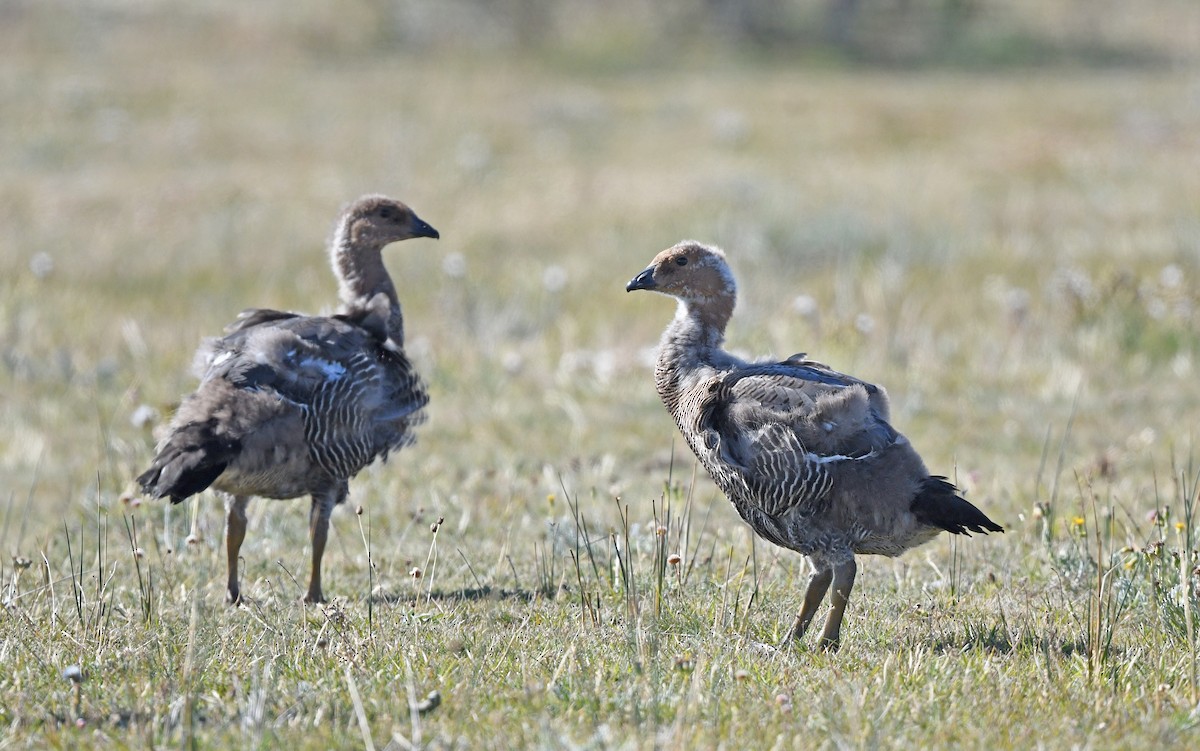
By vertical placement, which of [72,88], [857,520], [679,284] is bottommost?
[857,520]

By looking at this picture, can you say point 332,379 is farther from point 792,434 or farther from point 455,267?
point 455,267

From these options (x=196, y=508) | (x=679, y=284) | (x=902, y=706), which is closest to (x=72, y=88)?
(x=196, y=508)

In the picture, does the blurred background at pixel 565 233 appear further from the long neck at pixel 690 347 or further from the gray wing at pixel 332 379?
the long neck at pixel 690 347

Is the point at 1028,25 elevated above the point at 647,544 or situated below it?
above

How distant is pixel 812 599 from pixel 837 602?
25 cm

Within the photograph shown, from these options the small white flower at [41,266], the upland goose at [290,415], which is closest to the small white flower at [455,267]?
the small white flower at [41,266]

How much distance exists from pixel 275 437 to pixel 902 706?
137 inches

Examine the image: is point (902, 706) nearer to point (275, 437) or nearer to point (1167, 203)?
point (275, 437)

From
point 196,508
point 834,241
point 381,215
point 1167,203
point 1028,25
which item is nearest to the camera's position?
point 196,508

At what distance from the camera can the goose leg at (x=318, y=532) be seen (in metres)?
6.96

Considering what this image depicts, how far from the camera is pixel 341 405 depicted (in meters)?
7.06

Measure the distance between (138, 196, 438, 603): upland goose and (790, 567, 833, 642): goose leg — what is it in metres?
2.56

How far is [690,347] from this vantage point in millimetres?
6762

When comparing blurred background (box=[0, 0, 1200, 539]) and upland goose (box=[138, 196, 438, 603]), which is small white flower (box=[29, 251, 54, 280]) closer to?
blurred background (box=[0, 0, 1200, 539])
